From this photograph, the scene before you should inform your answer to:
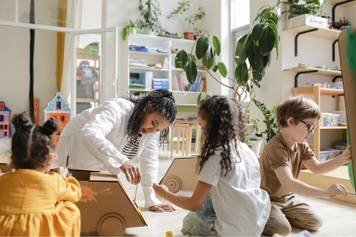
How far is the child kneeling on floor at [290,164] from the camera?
60.4 inches

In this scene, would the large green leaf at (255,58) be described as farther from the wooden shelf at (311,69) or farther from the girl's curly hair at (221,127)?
the girl's curly hair at (221,127)

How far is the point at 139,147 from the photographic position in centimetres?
191

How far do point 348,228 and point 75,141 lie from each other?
4.68ft

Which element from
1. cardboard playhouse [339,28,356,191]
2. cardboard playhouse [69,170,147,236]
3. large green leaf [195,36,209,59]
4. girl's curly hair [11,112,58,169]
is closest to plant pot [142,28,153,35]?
large green leaf [195,36,209,59]

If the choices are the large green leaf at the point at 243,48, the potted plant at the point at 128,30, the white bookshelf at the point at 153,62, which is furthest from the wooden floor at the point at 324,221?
the potted plant at the point at 128,30

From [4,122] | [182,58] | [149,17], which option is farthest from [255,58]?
[4,122]

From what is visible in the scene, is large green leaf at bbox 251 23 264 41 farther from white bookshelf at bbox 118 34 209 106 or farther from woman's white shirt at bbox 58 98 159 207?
white bookshelf at bbox 118 34 209 106

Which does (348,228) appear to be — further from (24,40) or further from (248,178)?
(24,40)

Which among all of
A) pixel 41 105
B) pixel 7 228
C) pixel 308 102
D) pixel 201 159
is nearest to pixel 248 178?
pixel 201 159

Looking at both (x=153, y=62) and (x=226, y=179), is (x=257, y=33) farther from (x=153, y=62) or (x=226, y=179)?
(x=153, y=62)

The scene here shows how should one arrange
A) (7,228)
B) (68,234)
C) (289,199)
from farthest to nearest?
1. (289,199)
2. (68,234)
3. (7,228)

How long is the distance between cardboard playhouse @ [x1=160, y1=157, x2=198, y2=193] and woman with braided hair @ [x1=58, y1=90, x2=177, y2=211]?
18.9 inches

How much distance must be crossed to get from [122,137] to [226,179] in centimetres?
72

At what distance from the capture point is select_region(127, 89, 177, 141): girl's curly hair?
5.25 feet
